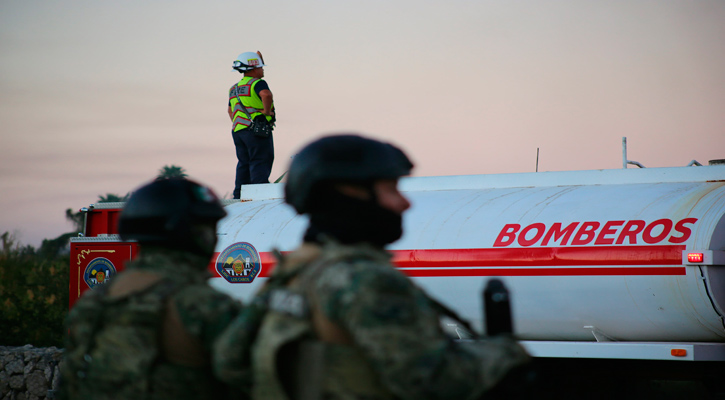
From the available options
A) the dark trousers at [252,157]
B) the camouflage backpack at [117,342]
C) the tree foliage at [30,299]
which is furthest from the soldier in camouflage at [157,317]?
the tree foliage at [30,299]

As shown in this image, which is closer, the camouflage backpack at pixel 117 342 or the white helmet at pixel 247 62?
the camouflage backpack at pixel 117 342

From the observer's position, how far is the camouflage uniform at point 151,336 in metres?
2.52

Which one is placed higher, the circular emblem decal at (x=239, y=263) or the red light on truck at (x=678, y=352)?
the circular emblem decal at (x=239, y=263)

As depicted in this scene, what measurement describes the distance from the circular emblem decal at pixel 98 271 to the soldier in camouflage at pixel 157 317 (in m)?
5.83

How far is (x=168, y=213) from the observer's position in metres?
2.81

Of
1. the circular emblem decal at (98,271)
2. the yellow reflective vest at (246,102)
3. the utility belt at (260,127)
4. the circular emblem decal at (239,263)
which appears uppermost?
the yellow reflective vest at (246,102)

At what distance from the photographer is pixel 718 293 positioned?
575 centimetres

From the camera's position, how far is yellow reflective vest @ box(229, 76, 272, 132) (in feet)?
31.5

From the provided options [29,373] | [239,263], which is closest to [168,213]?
[239,263]

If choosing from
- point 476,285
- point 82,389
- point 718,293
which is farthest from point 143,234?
point 718,293

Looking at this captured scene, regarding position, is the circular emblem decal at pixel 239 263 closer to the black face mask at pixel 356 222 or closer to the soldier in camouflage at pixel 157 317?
the soldier in camouflage at pixel 157 317

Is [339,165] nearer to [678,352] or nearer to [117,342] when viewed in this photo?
[117,342]

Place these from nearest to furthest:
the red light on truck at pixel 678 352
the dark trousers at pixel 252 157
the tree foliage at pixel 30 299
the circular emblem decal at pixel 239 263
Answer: the red light on truck at pixel 678 352 < the circular emblem decal at pixel 239 263 < the dark trousers at pixel 252 157 < the tree foliage at pixel 30 299

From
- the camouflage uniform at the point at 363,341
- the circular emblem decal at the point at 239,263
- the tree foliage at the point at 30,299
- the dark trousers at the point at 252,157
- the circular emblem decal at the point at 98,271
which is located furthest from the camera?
the tree foliage at the point at 30,299
